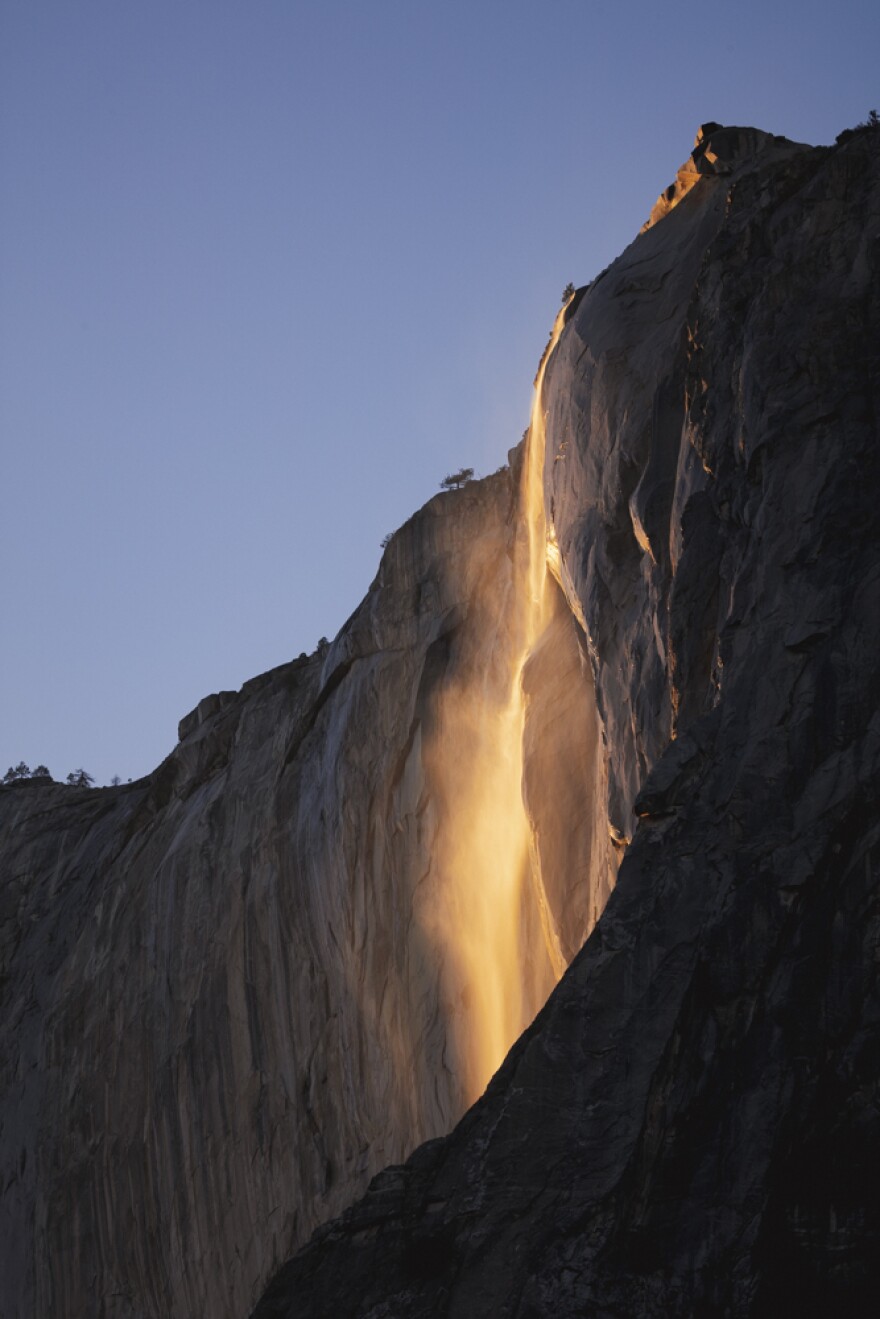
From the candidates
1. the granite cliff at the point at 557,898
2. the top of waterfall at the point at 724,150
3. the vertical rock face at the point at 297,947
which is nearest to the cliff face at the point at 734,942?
the granite cliff at the point at 557,898

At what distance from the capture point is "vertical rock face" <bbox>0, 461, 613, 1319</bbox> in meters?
22.3

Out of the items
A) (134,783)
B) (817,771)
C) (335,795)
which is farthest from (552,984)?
(134,783)

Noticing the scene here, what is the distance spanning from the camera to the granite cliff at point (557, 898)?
11203 millimetres

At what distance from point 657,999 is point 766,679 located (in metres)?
2.57

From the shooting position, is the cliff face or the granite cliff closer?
the cliff face

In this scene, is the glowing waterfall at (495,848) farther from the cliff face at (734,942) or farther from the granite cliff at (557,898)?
the cliff face at (734,942)

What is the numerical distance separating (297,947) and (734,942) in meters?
16.6

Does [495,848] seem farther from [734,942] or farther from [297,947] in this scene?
[734,942]

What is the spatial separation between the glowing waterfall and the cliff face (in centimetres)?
585

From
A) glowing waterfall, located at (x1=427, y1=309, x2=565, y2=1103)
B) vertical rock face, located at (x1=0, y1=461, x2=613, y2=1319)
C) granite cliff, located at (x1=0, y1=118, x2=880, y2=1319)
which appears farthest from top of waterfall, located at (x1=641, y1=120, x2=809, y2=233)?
vertical rock face, located at (x1=0, y1=461, x2=613, y2=1319)

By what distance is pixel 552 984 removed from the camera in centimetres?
2034

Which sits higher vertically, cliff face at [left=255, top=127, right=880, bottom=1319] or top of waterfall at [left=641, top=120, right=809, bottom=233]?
top of waterfall at [left=641, top=120, right=809, bottom=233]

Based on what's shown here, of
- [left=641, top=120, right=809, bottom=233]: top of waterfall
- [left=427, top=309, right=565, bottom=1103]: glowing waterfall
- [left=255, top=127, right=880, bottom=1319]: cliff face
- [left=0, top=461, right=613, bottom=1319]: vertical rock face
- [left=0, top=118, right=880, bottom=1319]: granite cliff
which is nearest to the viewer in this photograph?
[left=255, top=127, right=880, bottom=1319]: cliff face

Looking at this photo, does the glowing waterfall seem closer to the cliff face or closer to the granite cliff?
the granite cliff
